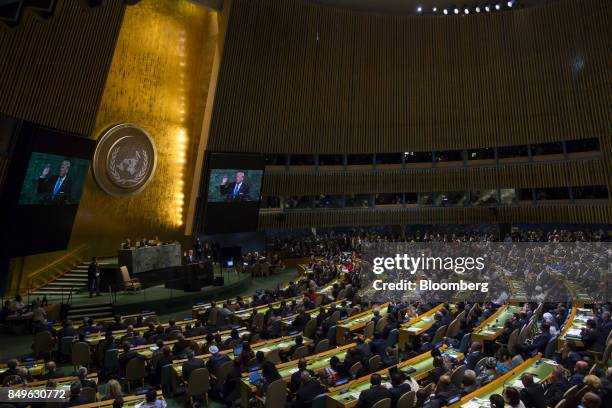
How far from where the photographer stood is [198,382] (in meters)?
6.75

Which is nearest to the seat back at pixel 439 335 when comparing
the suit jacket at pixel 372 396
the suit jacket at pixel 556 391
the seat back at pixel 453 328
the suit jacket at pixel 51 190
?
the seat back at pixel 453 328

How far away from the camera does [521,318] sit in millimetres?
9188

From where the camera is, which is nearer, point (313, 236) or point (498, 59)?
point (498, 59)

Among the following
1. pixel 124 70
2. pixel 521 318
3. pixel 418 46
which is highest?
pixel 418 46

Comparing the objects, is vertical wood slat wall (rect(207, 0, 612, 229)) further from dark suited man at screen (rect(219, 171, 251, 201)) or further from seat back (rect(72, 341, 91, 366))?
seat back (rect(72, 341, 91, 366))

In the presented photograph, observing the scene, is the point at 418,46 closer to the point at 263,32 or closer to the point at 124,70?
the point at 263,32

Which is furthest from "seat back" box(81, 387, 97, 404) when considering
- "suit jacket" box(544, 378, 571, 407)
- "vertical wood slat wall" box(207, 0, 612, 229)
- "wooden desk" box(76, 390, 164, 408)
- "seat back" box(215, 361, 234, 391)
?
"vertical wood slat wall" box(207, 0, 612, 229)

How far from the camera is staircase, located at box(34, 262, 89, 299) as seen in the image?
14633mm

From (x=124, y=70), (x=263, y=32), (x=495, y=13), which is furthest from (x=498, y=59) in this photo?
(x=124, y=70)

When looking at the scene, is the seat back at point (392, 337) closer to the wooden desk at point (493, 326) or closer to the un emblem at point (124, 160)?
the wooden desk at point (493, 326)

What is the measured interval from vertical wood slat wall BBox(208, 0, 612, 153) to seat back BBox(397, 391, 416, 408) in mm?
17250

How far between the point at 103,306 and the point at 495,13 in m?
23.3

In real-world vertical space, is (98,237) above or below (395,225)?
below

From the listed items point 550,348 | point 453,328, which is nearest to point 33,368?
point 453,328
